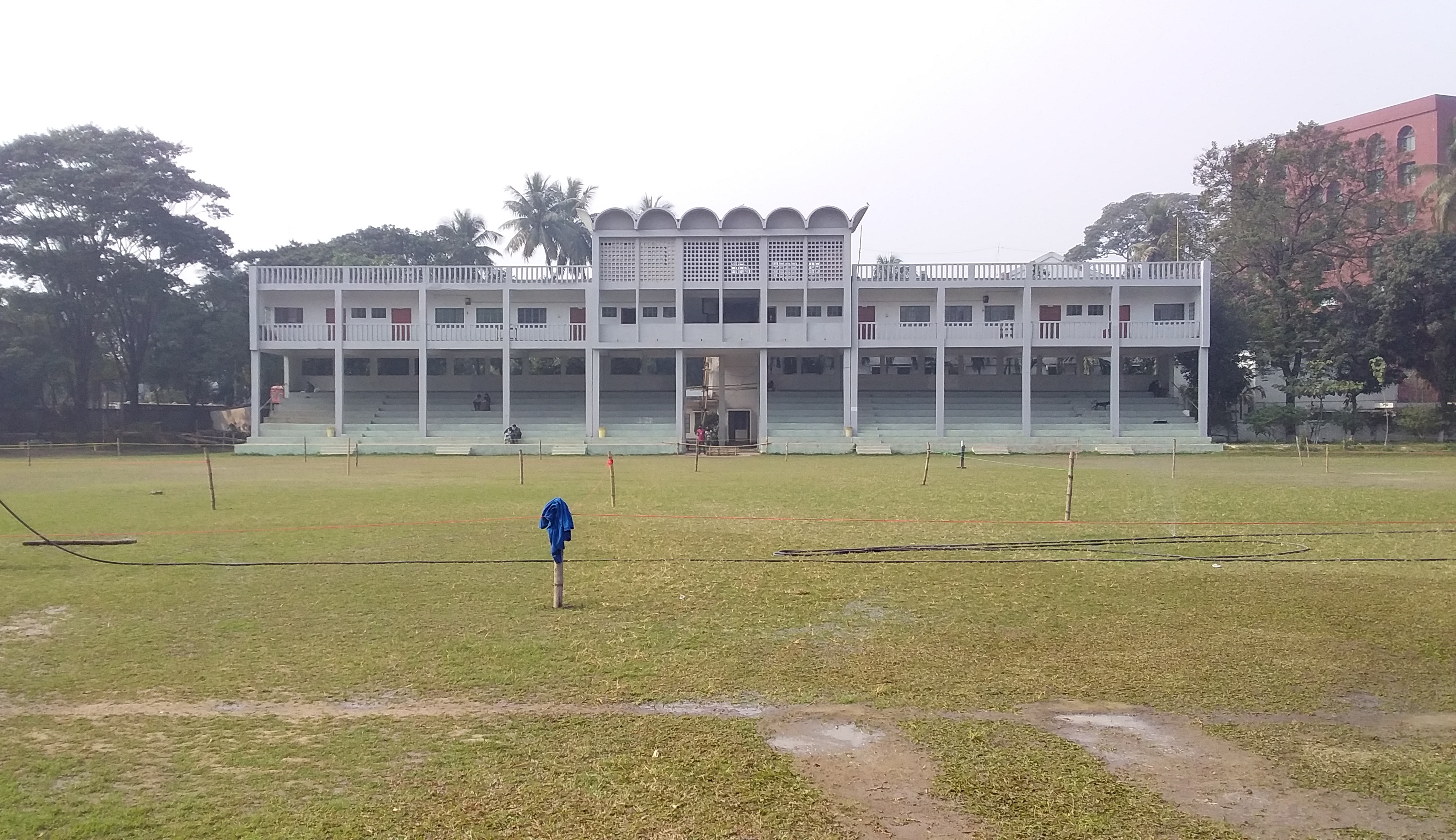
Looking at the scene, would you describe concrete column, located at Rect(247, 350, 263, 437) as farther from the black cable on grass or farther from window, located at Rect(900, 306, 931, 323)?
the black cable on grass

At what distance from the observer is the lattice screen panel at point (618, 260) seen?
40.9 metres

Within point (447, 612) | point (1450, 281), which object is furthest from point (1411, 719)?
point (1450, 281)

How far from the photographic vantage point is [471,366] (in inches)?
1896

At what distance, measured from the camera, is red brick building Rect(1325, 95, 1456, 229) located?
4519cm

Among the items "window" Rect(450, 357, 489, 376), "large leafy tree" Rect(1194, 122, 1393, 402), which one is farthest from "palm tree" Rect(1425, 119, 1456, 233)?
"window" Rect(450, 357, 489, 376)

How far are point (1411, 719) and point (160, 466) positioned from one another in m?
31.9

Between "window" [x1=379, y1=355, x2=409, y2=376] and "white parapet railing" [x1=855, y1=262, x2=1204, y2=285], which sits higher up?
"white parapet railing" [x1=855, y1=262, x2=1204, y2=285]

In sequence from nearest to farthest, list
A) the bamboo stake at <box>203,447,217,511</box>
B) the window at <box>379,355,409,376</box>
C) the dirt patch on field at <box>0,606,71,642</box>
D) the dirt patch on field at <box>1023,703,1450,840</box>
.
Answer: the dirt patch on field at <box>1023,703,1450,840</box> → the dirt patch on field at <box>0,606,71,642</box> → the bamboo stake at <box>203,447,217,511</box> → the window at <box>379,355,409,376</box>

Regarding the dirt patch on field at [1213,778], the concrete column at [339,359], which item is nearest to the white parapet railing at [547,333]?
the concrete column at [339,359]

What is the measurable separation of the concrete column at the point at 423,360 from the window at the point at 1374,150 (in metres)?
44.4

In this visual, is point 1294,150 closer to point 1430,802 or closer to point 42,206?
point 1430,802

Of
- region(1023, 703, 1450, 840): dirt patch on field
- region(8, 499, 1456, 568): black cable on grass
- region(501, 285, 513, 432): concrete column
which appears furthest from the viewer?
region(501, 285, 513, 432): concrete column

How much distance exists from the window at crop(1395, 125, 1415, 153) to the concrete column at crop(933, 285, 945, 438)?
35.1 m

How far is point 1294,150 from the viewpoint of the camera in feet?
144
